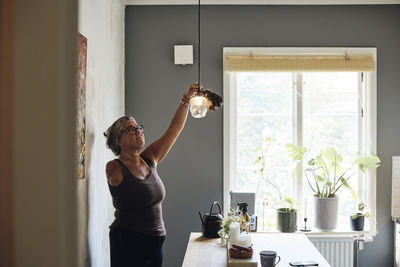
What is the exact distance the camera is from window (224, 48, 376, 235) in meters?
3.93

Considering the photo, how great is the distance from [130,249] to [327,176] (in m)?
2.09

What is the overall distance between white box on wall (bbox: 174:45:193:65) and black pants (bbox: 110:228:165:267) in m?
1.86

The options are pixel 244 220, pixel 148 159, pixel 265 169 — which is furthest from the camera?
pixel 265 169

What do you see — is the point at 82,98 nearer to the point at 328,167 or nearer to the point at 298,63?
the point at 298,63

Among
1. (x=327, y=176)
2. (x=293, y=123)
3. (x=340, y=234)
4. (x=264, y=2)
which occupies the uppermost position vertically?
(x=264, y=2)

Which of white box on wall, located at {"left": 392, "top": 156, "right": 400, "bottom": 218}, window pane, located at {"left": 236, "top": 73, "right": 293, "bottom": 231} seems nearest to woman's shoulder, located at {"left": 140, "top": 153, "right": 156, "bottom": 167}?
window pane, located at {"left": 236, "top": 73, "right": 293, "bottom": 231}

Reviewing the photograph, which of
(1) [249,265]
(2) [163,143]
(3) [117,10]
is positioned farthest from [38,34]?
(3) [117,10]

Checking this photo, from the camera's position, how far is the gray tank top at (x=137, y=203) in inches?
93.2

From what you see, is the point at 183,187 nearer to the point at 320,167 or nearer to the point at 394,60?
the point at 320,167

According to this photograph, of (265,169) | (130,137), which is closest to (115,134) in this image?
(130,137)

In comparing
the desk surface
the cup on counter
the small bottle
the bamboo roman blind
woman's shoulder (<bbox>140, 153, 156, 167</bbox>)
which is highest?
the bamboo roman blind

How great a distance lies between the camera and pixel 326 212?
3.78 metres

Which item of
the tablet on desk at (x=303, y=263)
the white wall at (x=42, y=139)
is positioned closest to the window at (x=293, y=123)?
the tablet on desk at (x=303, y=263)

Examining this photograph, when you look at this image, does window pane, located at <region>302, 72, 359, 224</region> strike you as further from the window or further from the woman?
the woman
